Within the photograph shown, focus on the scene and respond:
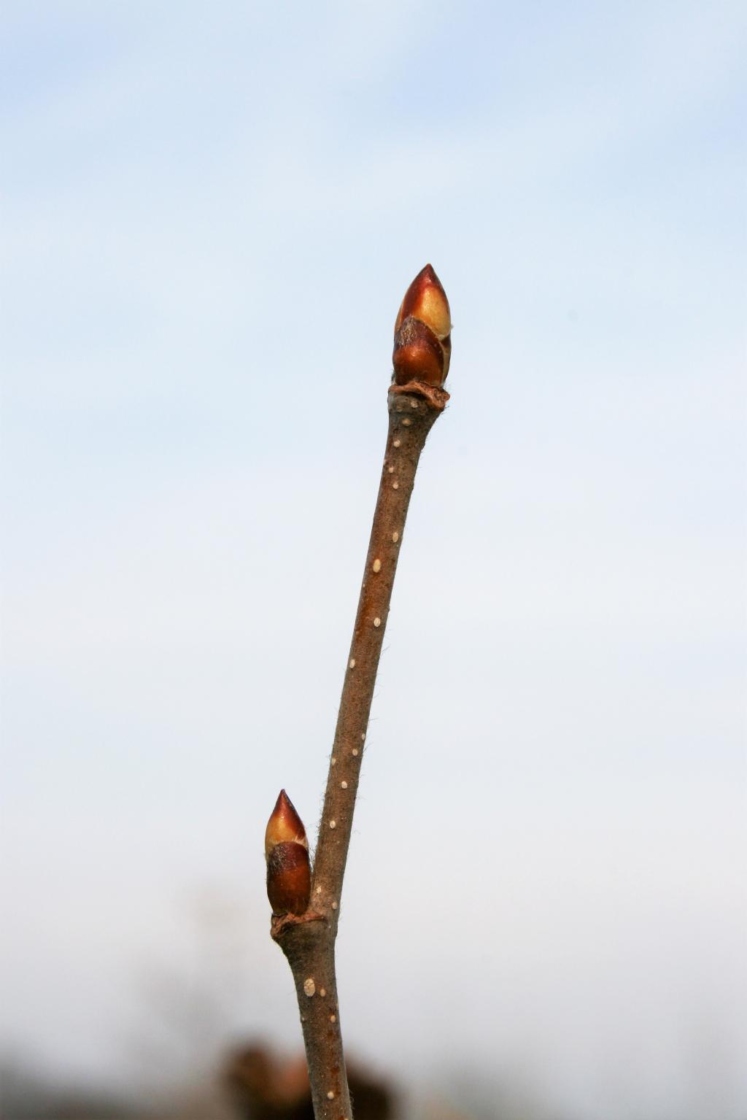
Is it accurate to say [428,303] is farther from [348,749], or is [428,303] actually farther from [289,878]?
[289,878]

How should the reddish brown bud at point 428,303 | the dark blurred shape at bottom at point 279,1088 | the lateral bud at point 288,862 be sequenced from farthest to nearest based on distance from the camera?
1. the dark blurred shape at bottom at point 279,1088
2. the reddish brown bud at point 428,303
3. the lateral bud at point 288,862

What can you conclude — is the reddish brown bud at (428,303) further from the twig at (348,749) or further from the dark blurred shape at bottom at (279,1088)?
the dark blurred shape at bottom at (279,1088)

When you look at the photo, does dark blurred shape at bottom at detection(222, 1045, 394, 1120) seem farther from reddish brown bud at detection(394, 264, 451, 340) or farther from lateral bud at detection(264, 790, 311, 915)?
reddish brown bud at detection(394, 264, 451, 340)

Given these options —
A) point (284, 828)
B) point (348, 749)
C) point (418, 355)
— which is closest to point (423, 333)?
point (418, 355)

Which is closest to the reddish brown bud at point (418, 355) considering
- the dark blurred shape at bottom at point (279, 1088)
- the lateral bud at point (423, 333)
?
Result: the lateral bud at point (423, 333)

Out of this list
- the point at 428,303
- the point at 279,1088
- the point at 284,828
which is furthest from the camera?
the point at 279,1088

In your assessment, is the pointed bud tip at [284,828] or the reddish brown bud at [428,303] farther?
the reddish brown bud at [428,303]

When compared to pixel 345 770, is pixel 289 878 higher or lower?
lower
